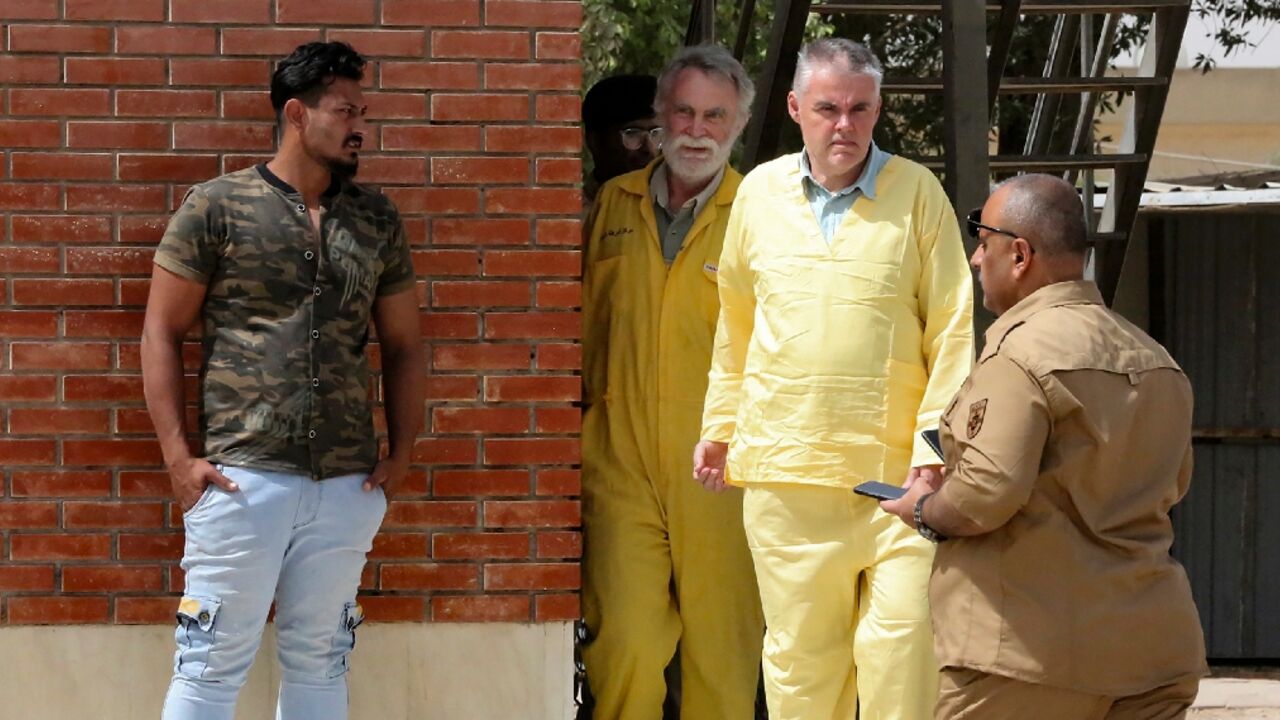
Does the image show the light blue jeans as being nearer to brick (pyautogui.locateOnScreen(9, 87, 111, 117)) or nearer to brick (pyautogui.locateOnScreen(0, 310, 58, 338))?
brick (pyautogui.locateOnScreen(0, 310, 58, 338))

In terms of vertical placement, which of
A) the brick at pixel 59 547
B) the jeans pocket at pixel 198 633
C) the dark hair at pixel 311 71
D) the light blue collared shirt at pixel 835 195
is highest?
the dark hair at pixel 311 71

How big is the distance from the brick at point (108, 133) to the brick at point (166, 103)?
0.03 m

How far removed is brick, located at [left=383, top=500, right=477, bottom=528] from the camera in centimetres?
488

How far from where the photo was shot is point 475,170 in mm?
4832

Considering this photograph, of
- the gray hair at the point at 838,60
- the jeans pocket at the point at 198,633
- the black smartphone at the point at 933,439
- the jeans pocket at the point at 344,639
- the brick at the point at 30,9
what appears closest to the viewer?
the black smartphone at the point at 933,439

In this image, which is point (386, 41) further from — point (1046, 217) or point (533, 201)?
point (1046, 217)

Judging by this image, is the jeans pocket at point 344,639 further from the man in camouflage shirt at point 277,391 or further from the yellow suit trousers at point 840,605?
the yellow suit trousers at point 840,605

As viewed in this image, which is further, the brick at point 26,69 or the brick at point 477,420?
the brick at point 477,420

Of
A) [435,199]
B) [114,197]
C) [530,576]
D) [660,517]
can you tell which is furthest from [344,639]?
[114,197]

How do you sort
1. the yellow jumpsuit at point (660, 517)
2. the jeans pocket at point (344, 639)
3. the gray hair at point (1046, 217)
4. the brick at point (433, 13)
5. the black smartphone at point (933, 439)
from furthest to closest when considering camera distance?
the yellow jumpsuit at point (660, 517) < the brick at point (433, 13) < the jeans pocket at point (344, 639) < the black smartphone at point (933, 439) < the gray hair at point (1046, 217)

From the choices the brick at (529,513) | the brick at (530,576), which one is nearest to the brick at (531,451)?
the brick at (529,513)

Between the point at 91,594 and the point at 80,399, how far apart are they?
505mm

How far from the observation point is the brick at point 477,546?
4.88 metres

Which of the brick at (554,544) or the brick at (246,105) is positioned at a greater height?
the brick at (246,105)
